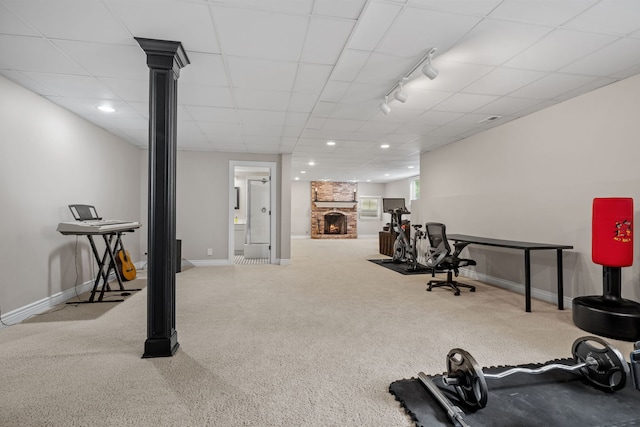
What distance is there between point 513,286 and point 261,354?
3750mm

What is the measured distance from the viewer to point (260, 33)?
7.20 feet

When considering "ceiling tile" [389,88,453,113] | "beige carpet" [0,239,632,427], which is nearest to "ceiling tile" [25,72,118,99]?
"beige carpet" [0,239,632,427]

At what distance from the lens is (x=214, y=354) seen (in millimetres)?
2277

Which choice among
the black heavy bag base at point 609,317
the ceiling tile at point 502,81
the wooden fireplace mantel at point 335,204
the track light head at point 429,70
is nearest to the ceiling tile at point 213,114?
the track light head at point 429,70

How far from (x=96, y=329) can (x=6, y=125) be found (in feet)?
6.90

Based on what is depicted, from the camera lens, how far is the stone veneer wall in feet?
40.8

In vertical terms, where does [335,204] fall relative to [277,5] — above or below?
below

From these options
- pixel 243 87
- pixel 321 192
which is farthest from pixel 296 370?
pixel 321 192

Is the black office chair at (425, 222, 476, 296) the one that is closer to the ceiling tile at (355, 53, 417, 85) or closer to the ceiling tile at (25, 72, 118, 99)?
the ceiling tile at (355, 53, 417, 85)

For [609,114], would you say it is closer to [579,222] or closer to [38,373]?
[579,222]

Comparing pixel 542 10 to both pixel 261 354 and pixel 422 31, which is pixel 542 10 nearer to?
pixel 422 31

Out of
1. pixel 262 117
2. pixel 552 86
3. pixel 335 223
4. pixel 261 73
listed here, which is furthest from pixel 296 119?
pixel 335 223

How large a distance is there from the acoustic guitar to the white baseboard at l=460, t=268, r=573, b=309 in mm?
5602

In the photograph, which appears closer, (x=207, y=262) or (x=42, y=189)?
(x=42, y=189)
